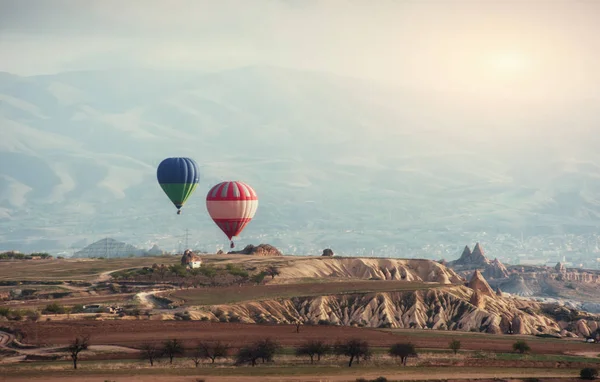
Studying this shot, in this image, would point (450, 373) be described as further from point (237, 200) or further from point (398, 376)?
point (237, 200)

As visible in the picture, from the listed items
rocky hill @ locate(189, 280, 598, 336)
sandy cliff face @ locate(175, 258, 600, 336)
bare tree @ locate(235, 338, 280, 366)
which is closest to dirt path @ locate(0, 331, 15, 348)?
bare tree @ locate(235, 338, 280, 366)

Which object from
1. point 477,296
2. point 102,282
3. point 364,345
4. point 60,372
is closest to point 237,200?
point 102,282

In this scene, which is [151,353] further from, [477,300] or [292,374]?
[477,300]

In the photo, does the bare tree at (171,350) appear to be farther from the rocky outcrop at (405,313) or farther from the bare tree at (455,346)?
the rocky outcrop at (405,313)

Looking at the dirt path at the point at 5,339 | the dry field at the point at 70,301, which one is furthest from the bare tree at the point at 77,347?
the dry field at the point at 70,301

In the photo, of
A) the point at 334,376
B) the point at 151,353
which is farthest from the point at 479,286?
the point at 151,353

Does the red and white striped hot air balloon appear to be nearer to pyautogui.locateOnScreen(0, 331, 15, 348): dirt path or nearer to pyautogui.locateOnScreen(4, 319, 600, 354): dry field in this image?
pyautogui.locateOnScreen(4, 319, 600, 354): dry field
